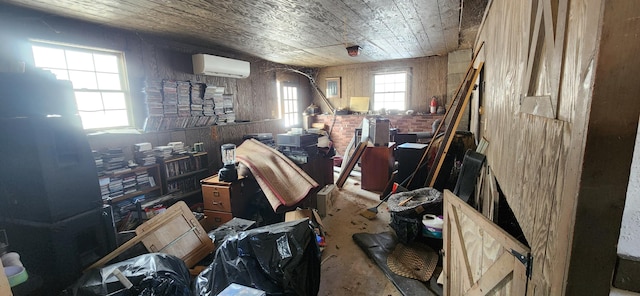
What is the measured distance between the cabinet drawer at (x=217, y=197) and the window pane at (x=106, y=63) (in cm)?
199

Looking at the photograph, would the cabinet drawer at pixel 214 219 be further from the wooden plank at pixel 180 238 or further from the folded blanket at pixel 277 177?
the wooden plank at pixel 180 238

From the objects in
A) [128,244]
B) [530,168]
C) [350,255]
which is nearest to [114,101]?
[128,244]

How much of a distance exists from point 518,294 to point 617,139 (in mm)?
703

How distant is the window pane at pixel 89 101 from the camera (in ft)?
9.84

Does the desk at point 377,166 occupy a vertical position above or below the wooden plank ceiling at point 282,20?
below

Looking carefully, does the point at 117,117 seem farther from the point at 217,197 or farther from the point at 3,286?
the point at 3,286

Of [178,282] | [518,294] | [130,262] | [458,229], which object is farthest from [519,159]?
[130,262]

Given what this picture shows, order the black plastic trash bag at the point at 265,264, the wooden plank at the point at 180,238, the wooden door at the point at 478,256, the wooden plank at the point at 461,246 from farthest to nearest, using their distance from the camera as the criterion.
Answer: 1. the wooden plank at the point at 180,238
2. the black plastic trash bag at the point at 265,264
3. the wooden plank at the point at 461,246
4. the wooden door at the point at 478,256

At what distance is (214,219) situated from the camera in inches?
118

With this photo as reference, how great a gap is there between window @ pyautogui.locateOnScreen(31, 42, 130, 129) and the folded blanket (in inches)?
65.2

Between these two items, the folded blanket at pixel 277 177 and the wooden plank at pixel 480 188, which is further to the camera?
the folded blanket at pixel 277 177

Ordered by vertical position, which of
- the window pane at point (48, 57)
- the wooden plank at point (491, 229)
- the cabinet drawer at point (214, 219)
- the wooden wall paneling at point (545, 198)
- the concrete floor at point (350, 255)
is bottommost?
the concrete floor at point (350, 255)

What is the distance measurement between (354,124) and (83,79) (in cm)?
519

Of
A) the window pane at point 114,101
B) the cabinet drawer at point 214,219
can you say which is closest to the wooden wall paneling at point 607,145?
the cabinet drawer at point 214,219
